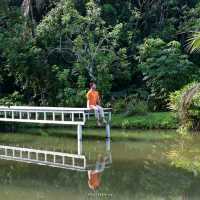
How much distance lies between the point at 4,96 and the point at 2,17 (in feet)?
12.8

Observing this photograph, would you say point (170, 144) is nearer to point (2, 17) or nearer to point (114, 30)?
point (114, 30)

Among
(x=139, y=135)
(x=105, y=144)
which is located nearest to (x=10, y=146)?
(x=105, y=144)

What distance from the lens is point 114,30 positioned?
2481cm

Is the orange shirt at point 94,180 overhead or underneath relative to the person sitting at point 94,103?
underneath

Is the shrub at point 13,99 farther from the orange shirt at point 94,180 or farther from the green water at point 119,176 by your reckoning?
the orange shirt at point 94,180

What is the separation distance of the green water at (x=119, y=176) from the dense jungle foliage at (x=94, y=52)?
22.1 feet

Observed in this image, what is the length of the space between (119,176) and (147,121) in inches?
409

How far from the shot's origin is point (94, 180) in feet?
38.5

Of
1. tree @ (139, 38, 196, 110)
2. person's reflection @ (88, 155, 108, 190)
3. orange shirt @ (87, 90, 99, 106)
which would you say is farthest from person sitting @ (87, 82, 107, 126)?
tree @ (139, 38, 196, 110)

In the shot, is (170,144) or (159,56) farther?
(159,56)

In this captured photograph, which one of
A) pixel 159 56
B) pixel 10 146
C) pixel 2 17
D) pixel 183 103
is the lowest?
pixel 10 146

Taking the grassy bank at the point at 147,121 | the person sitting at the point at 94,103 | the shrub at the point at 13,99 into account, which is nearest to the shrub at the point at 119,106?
the grassy bank at the point at 147,121

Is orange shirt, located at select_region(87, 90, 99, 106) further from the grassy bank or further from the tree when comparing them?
the tree

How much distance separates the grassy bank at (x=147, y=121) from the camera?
71.8 ft
